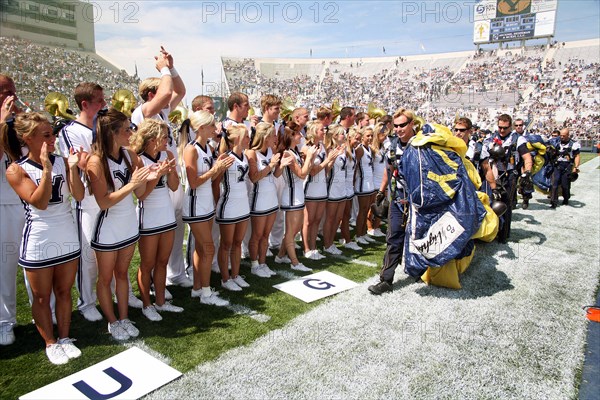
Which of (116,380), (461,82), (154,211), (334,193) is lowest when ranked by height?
(116,380)

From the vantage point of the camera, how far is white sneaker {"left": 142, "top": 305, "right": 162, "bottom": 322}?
3668mm

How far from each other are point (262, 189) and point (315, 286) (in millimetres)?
1225

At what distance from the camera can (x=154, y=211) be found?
3520 mm

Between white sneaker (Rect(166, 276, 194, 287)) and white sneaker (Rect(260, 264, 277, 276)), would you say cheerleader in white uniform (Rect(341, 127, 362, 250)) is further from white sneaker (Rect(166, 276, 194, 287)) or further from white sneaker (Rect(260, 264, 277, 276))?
white sneaker (Rect(166, 276, 194, 287))

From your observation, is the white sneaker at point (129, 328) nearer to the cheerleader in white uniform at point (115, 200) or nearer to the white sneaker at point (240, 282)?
the cheerleader in white uniform at point (115, 200)

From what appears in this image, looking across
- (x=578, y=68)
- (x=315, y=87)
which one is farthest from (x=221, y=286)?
(x=315, y=87)

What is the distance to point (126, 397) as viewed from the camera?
2.60 meters

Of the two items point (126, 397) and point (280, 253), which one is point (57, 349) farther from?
point (280, 253)

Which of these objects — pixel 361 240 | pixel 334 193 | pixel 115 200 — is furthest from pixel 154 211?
pixel 361 240

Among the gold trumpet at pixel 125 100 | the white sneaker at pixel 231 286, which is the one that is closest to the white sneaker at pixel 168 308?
the white sneaker at pixel 231 286

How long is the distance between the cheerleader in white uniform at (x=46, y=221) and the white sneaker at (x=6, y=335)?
410 millimetres

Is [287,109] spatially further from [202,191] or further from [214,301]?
[214,301]

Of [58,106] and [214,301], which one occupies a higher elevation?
[58,106]

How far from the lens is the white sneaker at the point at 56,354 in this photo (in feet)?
9.76
